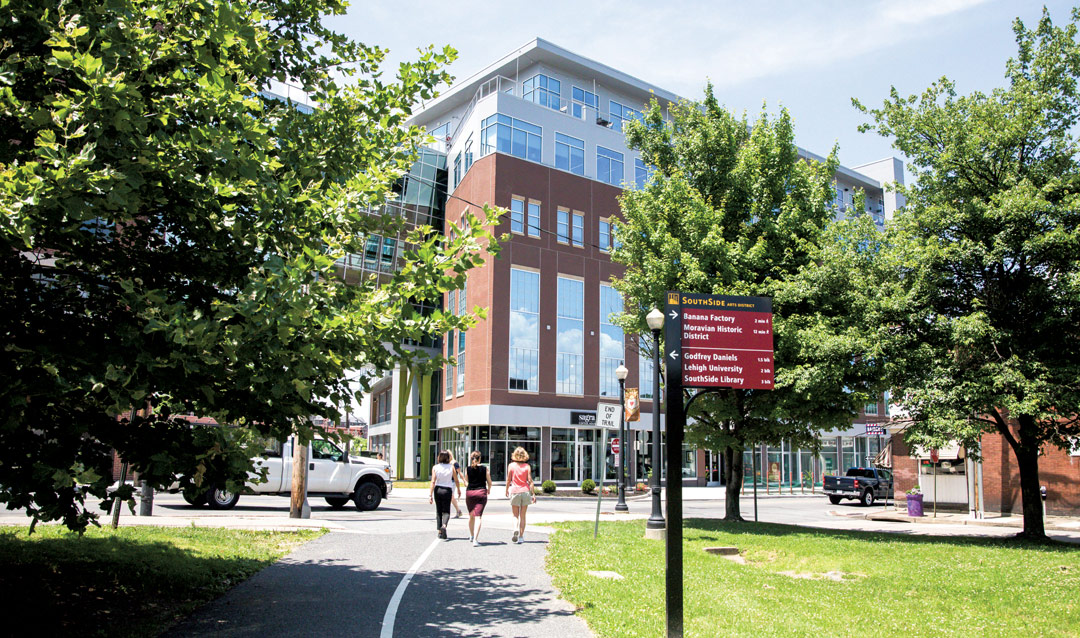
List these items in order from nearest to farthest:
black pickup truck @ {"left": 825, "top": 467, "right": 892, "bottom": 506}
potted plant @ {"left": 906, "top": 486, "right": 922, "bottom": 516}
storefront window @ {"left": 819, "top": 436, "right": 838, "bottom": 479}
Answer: potted plant @ {"left": 906, "top": 486, "right": 922, "bottom": 516}, black pickup truck @ {"left": 825, "top": 467, "right": 892, "bottom": 506}, storefront window @ {"left": 819, "top": 436, "right": 838, "bottom": 479}

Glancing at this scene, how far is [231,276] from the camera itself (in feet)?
22.7

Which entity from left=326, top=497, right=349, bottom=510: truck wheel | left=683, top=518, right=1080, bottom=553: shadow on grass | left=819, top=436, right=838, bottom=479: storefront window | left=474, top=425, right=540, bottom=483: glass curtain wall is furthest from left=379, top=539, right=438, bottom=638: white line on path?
left=819, top=436, right=838, bottom=479: storefront window

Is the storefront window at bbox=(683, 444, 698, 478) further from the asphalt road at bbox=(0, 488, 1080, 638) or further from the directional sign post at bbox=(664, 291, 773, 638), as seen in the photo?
the directional sign post at bbox=(664, 291, 773, 638)

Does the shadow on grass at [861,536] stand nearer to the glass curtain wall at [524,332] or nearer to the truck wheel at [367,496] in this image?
the truck wheel at [367,496]

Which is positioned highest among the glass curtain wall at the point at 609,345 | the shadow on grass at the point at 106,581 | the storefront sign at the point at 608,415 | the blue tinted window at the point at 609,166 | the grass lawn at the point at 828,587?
the blue tinted window at the point at 609,166

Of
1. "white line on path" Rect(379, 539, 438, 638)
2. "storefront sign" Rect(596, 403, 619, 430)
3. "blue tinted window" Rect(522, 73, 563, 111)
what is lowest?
"white line on path" Rect(379, 539, 438, 638)

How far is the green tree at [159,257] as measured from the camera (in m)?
5.26

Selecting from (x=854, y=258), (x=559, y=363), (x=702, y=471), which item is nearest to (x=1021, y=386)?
(x=854, y=258)

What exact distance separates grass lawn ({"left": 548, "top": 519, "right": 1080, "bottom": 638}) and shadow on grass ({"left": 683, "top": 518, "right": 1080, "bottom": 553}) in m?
0.21

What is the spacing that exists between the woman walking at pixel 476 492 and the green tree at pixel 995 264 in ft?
30.5

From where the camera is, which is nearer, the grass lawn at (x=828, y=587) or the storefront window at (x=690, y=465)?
the grass lawn at (x=828, y=587)

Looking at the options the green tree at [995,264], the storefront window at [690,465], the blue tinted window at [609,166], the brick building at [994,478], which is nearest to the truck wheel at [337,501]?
the green tree at [995,264]

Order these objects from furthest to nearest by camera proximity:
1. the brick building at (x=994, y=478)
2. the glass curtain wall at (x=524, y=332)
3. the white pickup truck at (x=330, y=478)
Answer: the glass curtain wall at (x=524, y=332) → the brick building at (x=994, y=478) → the white pickup truck at (x=330, y=478)

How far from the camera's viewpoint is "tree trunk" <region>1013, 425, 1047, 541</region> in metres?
17.1
